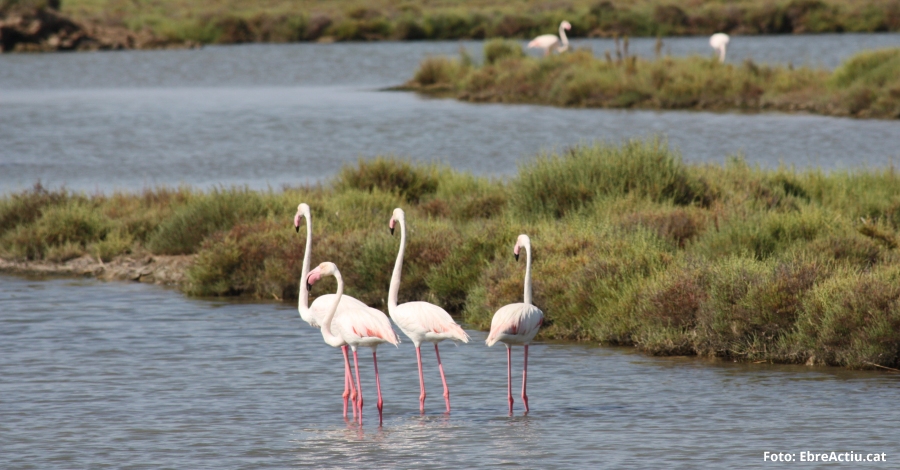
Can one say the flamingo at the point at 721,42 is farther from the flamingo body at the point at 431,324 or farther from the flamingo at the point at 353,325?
the flamingo at the point at 353,325

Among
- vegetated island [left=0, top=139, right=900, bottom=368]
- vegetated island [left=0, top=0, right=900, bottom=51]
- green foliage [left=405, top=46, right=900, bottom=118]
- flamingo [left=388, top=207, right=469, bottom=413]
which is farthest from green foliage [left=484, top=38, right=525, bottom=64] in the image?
flamingo [left=388, top=207, right=469, bottom=413]

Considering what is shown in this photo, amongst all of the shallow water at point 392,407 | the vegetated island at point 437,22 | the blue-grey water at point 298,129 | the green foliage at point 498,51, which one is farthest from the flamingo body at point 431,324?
the vegetated island at point 437,22

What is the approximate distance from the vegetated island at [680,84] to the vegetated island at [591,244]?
65.5ft

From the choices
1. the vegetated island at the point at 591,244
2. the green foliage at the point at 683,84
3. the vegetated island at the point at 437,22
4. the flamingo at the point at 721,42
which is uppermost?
the vegetated island at the point at 437,22

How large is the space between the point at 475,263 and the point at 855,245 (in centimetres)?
418

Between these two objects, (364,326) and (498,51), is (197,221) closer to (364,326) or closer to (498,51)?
(364,326)

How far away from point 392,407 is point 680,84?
105 ft

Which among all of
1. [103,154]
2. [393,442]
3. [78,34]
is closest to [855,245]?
Answer: [393,442]

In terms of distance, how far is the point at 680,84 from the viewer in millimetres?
40906

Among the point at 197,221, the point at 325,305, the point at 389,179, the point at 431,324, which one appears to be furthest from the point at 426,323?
the point at 389,179

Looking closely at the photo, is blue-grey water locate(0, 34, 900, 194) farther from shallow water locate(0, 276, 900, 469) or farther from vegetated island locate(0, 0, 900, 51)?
vegetated island locate(0, 0, 900, 51)

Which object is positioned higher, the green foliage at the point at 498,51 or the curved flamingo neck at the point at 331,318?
the green foliage at the point at 498,51

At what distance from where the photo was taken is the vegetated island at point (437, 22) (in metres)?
73.1

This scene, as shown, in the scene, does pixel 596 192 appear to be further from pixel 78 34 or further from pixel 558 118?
pixel 78 34
